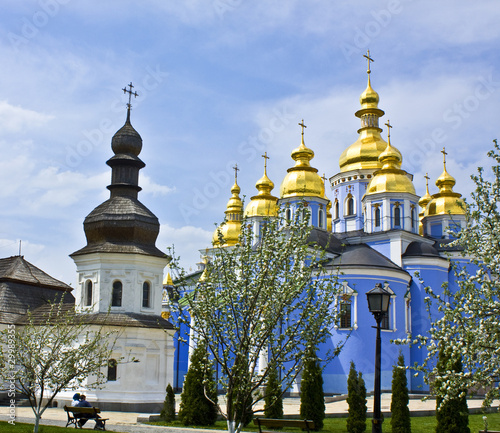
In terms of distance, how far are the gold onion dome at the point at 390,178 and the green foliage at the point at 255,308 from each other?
27.1 metres

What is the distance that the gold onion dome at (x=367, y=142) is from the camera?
4234cm

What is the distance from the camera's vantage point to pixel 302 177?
3994 centimetres

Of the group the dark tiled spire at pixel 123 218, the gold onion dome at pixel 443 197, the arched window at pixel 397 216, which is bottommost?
the dark tiled spire at pixel 123 218

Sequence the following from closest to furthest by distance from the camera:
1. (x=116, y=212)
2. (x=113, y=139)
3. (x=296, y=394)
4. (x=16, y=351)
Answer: (x=16, y=351) < (x=116, y=212) < (x=113, y=139) < (x=296, y=394)

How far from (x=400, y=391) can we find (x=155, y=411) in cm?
1115

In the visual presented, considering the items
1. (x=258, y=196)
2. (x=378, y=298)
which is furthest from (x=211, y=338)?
(x=258, y=196)

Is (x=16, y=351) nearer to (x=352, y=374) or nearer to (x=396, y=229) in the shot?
(x=352, y=374)

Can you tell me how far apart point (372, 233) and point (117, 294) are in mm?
17221

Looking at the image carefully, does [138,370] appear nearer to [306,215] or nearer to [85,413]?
[85,413]

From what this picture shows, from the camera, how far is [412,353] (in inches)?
1384

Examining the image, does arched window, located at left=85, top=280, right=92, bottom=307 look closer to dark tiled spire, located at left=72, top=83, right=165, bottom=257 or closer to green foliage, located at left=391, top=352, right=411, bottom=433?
dark tiled spire, located at left=72, top=83, right=165, bottom=257

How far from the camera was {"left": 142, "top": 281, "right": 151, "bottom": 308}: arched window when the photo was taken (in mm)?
26564

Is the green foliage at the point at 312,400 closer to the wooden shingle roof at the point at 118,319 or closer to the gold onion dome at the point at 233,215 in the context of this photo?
the wooden shingle roof at the point at 118,319

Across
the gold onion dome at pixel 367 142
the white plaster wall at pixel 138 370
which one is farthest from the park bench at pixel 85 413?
the gold onion dome at pixel 367 142
